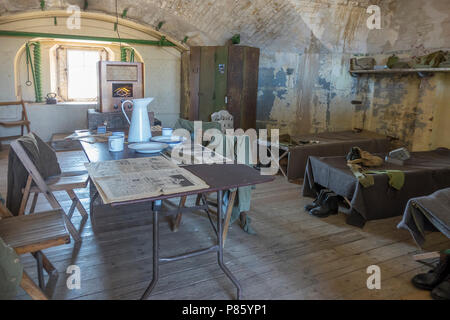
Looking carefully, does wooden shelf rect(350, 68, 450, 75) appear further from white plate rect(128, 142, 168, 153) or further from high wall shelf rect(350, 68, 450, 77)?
white plate rect(128, 142, 168, 153)

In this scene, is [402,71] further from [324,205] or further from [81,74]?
[81,74]

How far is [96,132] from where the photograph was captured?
3512 mm

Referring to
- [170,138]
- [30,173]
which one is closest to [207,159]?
[170,138]

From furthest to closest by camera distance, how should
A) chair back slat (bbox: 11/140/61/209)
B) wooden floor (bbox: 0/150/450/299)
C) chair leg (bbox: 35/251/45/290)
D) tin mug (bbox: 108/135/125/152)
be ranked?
tin mug (bbox: 108/135/125/152), chair back slat (bbox: 11/140/61/209), wooden floor (bbox: 0/150/450/299), chair leg (bbox: 35/251/45/290)

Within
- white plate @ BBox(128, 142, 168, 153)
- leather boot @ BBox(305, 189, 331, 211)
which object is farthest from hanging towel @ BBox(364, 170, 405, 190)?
white plate @ BBox(128, 142, 168, 153)

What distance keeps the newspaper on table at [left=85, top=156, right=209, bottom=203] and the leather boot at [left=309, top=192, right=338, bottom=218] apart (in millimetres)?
1963

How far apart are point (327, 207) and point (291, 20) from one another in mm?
4050

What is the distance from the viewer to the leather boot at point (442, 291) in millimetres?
2240

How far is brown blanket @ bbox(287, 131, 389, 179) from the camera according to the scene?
5059 mm

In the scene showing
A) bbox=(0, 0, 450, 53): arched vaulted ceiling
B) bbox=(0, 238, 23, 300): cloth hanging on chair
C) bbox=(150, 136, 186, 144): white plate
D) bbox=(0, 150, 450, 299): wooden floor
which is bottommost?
bbox=(0, 150, 450, 299): wooden floor

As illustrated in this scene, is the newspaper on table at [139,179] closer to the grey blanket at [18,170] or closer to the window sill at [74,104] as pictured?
the grey blanket at [18,170]

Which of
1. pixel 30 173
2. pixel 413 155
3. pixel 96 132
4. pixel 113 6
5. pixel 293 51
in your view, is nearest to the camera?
pixel 30 173
